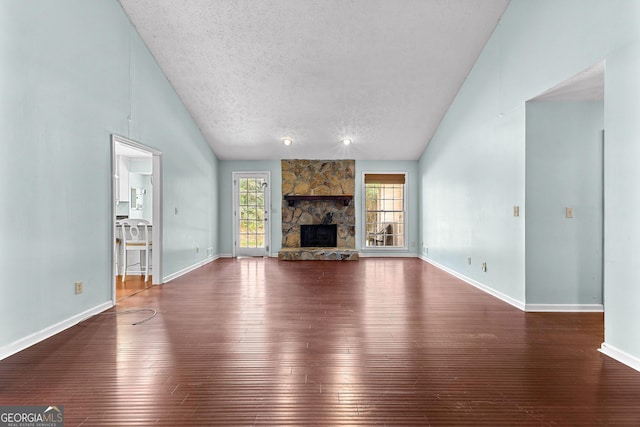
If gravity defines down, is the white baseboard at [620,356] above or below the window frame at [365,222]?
below

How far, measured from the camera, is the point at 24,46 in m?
3.01

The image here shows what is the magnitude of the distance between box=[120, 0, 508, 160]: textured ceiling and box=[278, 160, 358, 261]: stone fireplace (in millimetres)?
1214

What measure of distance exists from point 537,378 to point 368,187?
278 inches

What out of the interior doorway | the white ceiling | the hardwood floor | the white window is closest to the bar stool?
the interior doorway

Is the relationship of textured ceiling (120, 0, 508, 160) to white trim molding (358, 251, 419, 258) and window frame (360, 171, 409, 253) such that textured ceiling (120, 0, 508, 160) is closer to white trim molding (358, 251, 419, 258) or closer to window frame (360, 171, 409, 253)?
window frame (360, 171, 409, 253)

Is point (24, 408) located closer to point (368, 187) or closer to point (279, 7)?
point (279, 7)

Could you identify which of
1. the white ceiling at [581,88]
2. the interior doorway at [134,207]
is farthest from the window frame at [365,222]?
the white ceiling at [581,88]

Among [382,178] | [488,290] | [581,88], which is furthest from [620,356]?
[382,178]

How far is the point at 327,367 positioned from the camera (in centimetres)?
253

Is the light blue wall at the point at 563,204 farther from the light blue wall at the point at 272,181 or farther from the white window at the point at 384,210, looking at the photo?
the light blue wall at the point at 272,181

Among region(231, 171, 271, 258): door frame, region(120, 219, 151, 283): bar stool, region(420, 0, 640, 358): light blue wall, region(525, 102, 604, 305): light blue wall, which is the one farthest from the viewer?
region(231, 171, 271, 258): door frame

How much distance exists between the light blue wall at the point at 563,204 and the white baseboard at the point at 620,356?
3.95 feet

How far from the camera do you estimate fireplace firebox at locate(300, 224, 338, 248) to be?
9.21 meters

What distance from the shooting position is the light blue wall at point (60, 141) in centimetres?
287
